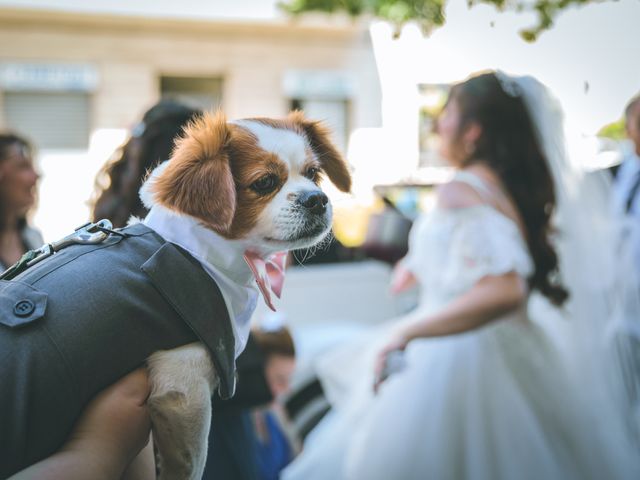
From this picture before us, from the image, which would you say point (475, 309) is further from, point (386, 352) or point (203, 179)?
point (203, 179)

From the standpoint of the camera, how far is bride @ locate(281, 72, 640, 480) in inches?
73.4

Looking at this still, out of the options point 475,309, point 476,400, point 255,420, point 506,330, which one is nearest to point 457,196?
point 475,309

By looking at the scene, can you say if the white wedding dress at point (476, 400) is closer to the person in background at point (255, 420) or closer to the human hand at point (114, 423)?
the person in background at point (255, 420)

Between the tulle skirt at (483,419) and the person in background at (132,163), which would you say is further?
the tulle skirt at (483,419)

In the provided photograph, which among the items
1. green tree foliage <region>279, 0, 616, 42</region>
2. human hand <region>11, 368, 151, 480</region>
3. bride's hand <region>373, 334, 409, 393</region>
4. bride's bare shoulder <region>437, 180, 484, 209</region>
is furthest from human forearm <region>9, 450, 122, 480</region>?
bride's bare shoulder <region>437, 180, 484, 209</region>

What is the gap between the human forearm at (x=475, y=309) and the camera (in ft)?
6.01

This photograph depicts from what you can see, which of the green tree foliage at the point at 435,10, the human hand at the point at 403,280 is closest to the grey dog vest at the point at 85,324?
the green tree foliage at the point at 435,10

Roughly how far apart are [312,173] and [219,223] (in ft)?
0.42

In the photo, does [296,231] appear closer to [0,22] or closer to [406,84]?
[406,84]

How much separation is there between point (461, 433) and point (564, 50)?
1.33m

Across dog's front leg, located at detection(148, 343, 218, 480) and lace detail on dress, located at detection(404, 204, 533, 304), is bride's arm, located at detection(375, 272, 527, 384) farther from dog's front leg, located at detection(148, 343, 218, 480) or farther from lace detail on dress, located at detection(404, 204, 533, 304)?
dog's front leg, located at detection(148, 343, 218, 480)

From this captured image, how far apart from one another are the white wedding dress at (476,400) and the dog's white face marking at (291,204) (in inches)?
54.2

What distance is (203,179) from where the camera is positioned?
597 millimetres

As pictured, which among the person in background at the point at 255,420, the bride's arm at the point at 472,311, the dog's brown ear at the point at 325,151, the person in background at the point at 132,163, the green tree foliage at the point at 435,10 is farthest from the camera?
the bride's arm at the point at 472,311
